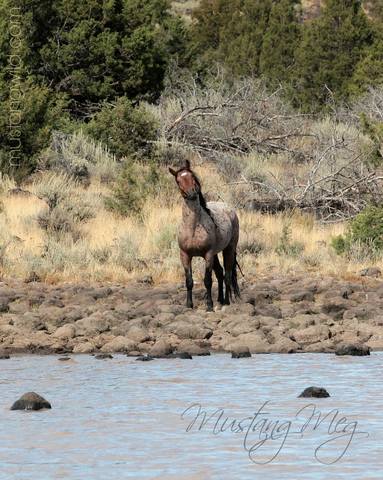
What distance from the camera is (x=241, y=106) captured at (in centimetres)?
2861

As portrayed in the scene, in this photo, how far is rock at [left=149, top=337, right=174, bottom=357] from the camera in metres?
12.5

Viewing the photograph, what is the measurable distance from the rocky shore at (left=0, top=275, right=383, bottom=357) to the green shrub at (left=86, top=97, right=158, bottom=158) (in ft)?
35.2

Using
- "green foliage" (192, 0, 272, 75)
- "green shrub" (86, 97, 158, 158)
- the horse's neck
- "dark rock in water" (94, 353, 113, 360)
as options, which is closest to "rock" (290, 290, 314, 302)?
the horse's neck

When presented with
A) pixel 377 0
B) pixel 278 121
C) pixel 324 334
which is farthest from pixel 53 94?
pixel 377 0

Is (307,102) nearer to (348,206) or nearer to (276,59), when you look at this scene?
(276,59)

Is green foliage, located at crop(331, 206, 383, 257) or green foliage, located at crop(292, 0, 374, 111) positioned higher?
green foliage, located at crop(292, 0, 374, 111)

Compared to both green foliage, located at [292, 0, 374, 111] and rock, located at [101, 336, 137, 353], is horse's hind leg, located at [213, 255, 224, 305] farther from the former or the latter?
green foliage, located at [292, 0, 374, 111]

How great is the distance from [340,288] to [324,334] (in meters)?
2.90

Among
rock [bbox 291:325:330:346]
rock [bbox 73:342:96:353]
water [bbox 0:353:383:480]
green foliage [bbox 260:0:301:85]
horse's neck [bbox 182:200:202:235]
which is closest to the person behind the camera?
water [bbox 0:353:383:480]

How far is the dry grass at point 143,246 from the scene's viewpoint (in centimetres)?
1773

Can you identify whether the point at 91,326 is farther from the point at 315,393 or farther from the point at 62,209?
the point at 62,209

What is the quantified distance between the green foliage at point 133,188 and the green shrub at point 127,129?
302 cm

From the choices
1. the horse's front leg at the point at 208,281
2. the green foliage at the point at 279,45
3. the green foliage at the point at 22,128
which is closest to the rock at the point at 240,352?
the horse's front leg at the point at 208,281

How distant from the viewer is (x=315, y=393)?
10.2m
